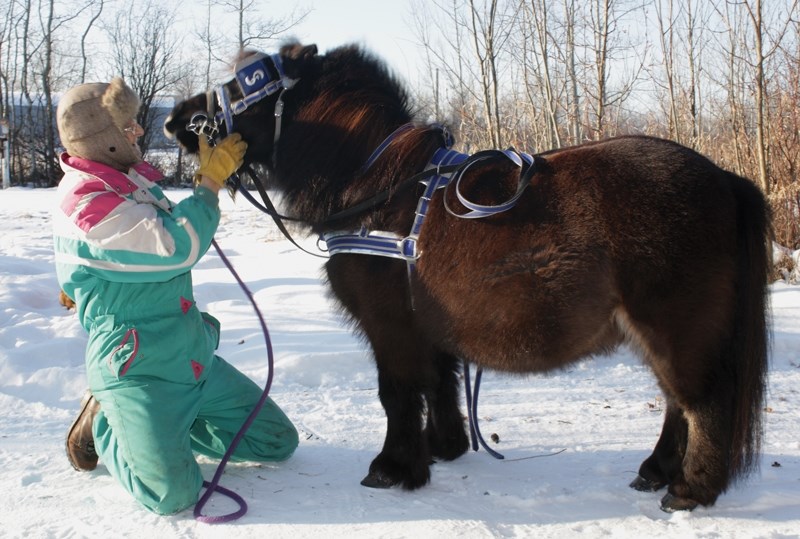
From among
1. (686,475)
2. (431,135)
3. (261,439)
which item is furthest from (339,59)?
(686,475)

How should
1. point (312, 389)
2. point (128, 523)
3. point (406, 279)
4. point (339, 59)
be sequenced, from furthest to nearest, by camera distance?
point (312, 389)
point (339, 59)
point (406, 279)
point (128, 523)

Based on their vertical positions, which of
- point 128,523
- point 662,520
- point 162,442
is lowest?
point 662,520

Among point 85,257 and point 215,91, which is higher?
point 215,91

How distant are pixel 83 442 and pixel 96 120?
1.39 metres

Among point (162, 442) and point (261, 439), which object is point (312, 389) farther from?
point (162, 442)

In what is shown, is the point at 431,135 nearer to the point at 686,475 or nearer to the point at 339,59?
the point at 339,59

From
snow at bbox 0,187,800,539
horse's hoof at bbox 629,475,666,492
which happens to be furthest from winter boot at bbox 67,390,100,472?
horse's hoof at bbox 629,475,666,492

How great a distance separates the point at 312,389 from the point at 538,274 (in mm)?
2158

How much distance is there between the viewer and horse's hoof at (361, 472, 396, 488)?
283cm

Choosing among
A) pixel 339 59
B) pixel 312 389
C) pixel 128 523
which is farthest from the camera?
pixel 312 389

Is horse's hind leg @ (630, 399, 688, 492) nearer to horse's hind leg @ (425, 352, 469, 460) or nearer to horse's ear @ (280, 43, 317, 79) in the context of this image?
horse's hind leg @ (425, 352, 469, 460)

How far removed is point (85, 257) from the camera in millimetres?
2551

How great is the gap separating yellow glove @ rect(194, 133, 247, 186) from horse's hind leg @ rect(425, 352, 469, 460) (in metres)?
1.28

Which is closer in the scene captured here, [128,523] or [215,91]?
[128,523]
